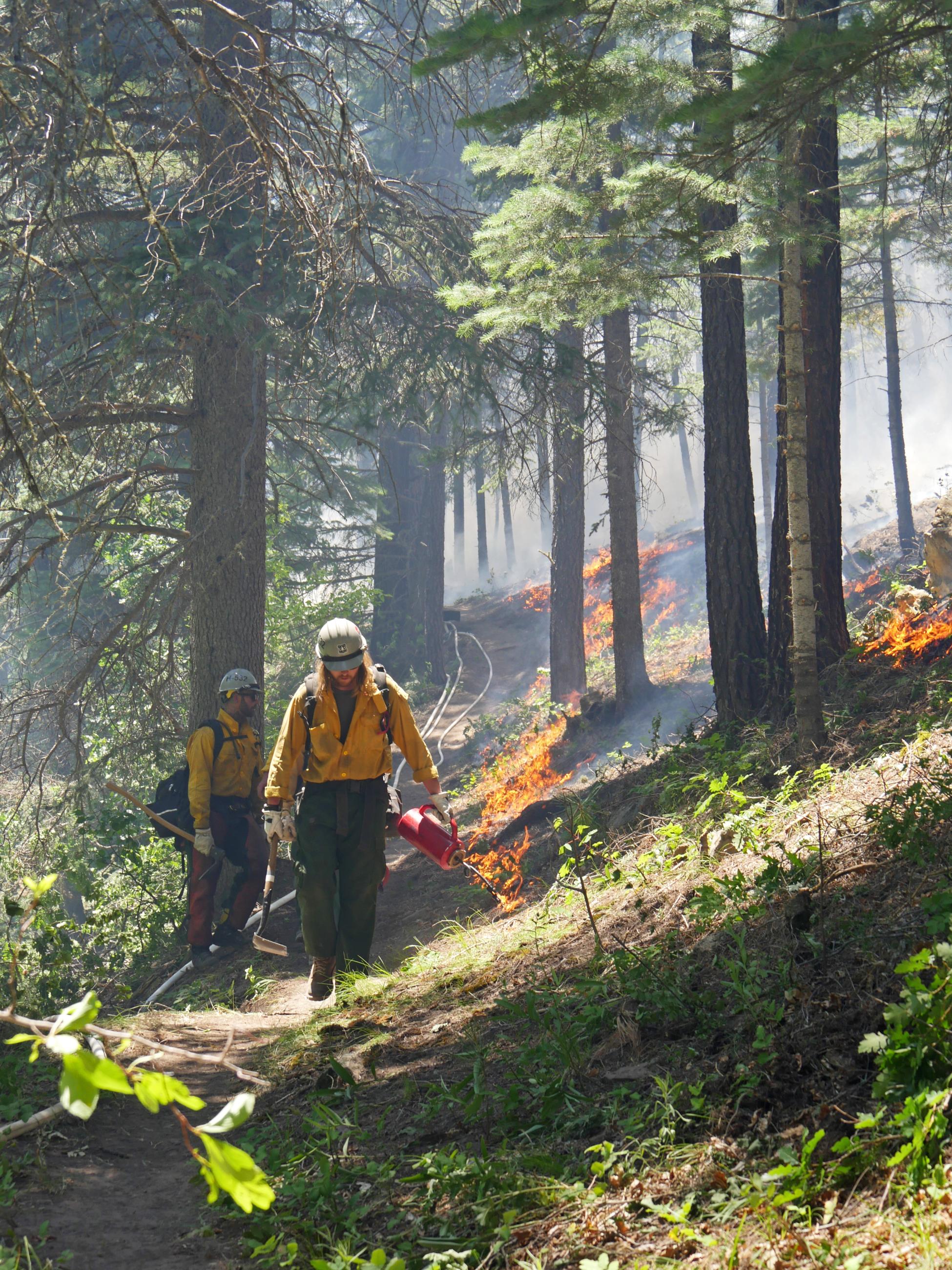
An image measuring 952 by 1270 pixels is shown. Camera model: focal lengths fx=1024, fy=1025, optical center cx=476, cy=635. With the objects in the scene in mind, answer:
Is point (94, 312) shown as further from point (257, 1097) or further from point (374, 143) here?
point (374, 143)

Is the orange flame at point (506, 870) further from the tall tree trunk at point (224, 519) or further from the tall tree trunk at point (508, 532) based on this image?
the tall tree trunk at point (508, 532)

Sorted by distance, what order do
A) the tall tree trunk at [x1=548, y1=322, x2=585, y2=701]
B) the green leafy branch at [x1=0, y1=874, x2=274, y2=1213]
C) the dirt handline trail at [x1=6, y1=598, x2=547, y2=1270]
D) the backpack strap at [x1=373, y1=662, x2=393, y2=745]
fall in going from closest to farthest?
1. the green leafy branch at [x1=0, y1=874, x2=274, y2=1213]
2. the dirt handline trail at [x1=6, y1=598, x2=547, y2=1270]
3. the backpack strap at [x1=373, y1=662, x2=393, y2=745]
4. the tall tree trunk at [x1=548, y1=322, x2=585, y2=701]

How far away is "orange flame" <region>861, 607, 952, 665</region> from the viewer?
7.40 m

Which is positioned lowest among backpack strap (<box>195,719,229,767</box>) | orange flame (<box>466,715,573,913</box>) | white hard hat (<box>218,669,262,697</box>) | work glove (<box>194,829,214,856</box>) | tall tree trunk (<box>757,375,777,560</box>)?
orange flame (<box>466,715,573,913</box>)

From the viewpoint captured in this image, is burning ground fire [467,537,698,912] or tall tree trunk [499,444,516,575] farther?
tall tree trunk [499,444,516,575]

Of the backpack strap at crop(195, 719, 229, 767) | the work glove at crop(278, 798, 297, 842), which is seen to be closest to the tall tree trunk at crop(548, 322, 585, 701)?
the backpack strap at crop(195, 719, 229, 767)

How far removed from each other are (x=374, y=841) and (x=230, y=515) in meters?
4.09

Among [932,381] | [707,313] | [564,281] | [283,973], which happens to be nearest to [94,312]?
[564,281]

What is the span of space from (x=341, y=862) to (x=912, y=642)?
441 cm

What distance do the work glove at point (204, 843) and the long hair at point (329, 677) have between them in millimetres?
2909

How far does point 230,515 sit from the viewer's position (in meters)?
9.48

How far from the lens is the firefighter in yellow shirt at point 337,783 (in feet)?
21.0

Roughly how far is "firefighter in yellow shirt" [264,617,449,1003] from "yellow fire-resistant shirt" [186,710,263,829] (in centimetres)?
236

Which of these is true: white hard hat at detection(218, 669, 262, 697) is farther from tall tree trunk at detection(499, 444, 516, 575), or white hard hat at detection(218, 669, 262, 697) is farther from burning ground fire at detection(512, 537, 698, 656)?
tall tree trunk at detection(499, 444, 516, 575)
